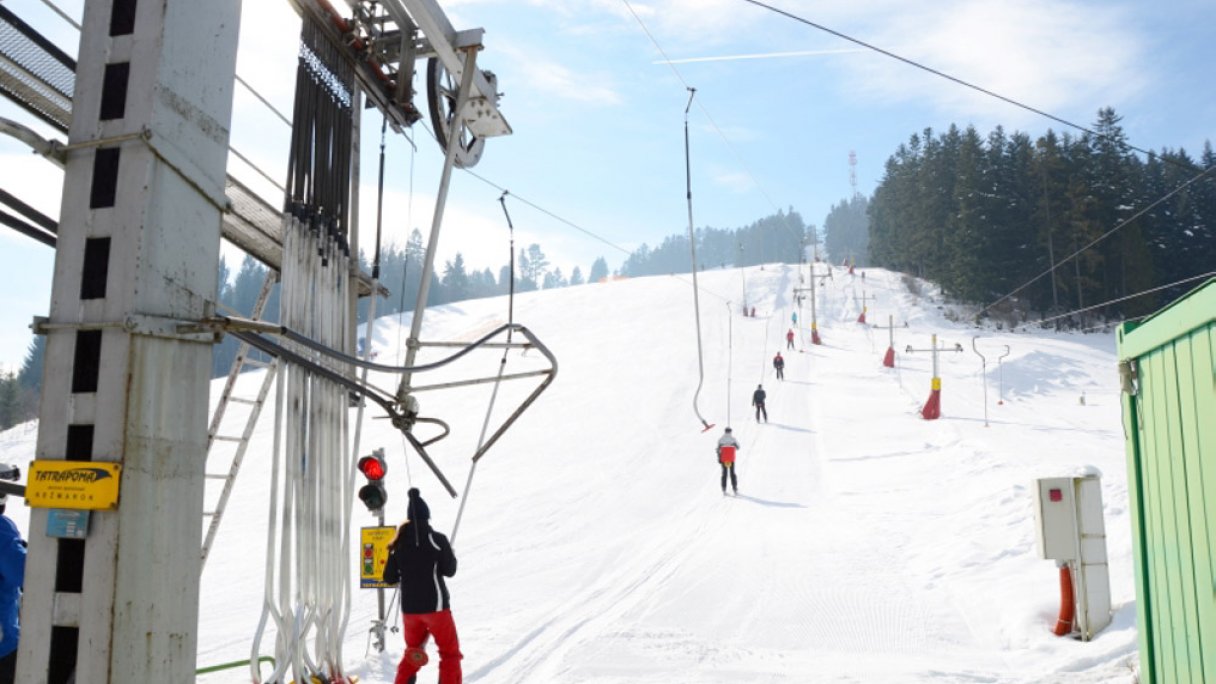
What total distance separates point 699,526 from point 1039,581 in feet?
20.4

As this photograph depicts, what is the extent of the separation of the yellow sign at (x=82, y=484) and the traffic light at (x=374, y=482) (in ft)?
11.8

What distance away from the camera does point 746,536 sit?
42.0ft

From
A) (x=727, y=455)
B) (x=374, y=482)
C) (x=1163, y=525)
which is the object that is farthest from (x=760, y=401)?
(x=1163, y=525)

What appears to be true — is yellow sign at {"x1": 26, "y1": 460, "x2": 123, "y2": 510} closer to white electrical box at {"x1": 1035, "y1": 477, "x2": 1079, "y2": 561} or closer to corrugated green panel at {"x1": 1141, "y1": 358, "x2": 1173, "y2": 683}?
corrugated green panel at {"x1": 1141, "y1": 358, "x2": 1173, "y2": 683}

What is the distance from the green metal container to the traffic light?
527cm

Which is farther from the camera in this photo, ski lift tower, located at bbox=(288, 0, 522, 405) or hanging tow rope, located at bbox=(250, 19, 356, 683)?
ski lift tower, located at bbox=(288, 0, 522, 405)

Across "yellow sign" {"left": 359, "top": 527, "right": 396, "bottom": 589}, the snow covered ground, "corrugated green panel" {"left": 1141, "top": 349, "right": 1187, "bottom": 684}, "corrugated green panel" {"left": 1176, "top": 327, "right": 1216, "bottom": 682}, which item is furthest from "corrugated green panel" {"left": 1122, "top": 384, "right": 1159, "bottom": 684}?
"yellow sign" {"left": 359, "top": 527, "right": 396, "bottom": 589}

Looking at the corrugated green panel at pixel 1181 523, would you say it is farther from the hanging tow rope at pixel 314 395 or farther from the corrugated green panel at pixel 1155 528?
the hanging tow rope at pixel 314 395

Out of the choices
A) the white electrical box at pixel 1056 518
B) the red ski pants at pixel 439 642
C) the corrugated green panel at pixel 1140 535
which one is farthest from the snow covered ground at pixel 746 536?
the corrugated green panel at pixel 1140 535

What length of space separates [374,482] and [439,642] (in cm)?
147

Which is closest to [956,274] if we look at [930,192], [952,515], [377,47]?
[930,192]

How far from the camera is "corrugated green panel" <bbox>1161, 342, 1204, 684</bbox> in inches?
159

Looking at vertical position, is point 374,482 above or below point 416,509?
above

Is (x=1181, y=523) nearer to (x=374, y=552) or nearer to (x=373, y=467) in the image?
(x=373, y=467)
